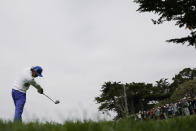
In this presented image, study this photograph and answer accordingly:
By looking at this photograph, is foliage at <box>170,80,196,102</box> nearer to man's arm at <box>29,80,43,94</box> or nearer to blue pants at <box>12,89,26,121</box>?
man's arm at <box>29,80,43,94</box>

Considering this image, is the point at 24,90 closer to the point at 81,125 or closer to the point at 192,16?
the point at 81,125

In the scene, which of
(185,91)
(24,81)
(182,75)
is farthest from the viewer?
(182,75)

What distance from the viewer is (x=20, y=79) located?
6461 millimetres

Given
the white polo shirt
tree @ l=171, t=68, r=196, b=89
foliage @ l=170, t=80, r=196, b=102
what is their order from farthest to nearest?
tree @ l=171, t=68, r=196, b=89 < foliage @ l=170, t=80, r=196, b=102 < the white polo shirt

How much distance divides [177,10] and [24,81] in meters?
4.67

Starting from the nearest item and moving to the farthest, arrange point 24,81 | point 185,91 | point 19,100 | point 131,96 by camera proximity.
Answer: point 19,100 < point 24,81 < point 185,91 < point 131,96

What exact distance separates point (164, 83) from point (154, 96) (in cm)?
2201

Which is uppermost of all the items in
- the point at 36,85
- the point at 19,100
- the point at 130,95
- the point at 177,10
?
the point at 130,95

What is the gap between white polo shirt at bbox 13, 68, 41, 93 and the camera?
6.41 metres

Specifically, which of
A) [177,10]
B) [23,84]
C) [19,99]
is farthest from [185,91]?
[19,99]

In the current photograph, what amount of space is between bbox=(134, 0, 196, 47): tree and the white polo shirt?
416 cm

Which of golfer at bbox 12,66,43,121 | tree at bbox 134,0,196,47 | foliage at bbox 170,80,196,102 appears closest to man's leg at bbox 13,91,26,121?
golfer at bbox 12,66,43,121

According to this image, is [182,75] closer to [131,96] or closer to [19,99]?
[131,96]

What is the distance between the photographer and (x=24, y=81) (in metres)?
6.45
